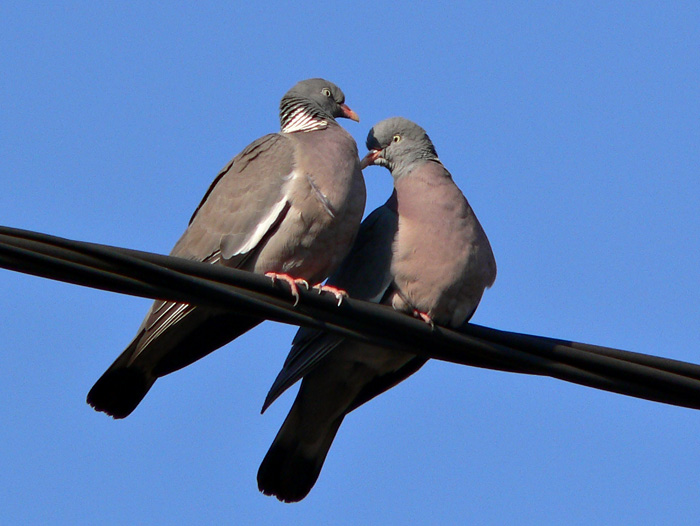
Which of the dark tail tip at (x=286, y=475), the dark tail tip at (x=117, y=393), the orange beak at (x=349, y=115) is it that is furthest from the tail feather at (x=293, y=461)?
the orange beak at (x=349, y=115)

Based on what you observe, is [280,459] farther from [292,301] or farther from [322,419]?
[292,301]

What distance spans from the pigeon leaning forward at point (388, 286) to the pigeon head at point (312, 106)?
32 cm

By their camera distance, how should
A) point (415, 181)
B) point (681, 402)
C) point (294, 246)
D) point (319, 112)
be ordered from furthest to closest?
point (319, 112)
point (415, 181)
point (294, 246)
point (681, 402)

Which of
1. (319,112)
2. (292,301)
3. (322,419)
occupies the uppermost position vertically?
(319,112)

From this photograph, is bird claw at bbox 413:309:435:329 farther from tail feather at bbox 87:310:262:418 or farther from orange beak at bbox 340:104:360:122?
orange beak at bbox 340:104:360:122

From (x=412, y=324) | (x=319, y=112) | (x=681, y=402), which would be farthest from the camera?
(x=319, y=112)

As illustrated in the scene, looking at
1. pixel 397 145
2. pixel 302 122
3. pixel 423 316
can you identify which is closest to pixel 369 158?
pixel 397 145

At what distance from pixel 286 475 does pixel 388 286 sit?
117cm

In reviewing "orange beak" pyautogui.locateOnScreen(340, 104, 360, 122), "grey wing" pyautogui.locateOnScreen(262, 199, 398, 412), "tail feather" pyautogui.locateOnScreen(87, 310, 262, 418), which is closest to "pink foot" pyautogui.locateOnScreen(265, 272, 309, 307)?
"grey wing" pyautogui.locateOnScreen(262, 199, 398, 412)

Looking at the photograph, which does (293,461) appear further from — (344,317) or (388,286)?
(344,317)

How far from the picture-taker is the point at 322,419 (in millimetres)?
5520

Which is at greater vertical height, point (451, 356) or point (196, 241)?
point (196, 241)

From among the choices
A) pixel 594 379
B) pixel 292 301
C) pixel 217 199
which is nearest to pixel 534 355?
pixel 594 379

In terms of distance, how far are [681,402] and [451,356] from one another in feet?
2.64
